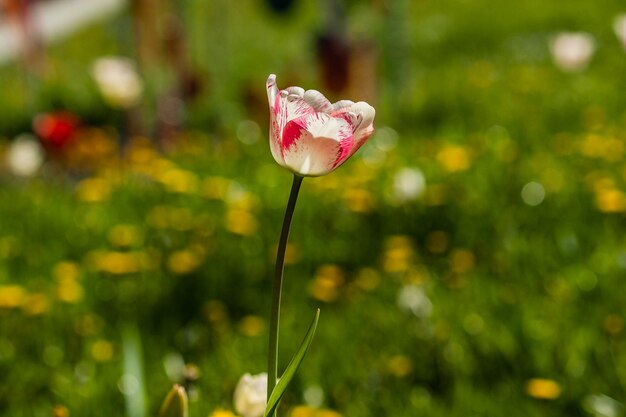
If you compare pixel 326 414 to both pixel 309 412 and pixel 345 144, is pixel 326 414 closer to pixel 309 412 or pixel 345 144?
pixel 309 412

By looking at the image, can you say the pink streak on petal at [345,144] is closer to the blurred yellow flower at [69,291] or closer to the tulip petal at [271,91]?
the tulip petal at [271,91]

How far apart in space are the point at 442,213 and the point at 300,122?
5.86ft

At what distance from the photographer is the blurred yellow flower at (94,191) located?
3.00m

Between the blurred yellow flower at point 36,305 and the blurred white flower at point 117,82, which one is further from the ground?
the blurred white flower at point 117,82

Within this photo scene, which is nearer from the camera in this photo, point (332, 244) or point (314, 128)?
point (314, 128)

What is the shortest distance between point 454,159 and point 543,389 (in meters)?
1.46

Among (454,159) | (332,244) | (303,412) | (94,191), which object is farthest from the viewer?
(94,191)

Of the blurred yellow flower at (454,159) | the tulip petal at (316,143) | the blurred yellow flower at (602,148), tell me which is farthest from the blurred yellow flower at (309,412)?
the blurred yellow flower at (602,148)

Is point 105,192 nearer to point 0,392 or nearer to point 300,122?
point 0,392

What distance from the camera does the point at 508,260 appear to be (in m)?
2.21

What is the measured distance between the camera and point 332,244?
2.44 meters

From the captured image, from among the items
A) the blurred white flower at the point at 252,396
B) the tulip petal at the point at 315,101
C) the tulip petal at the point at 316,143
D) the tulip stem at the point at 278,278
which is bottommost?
the blurred white flower at the point at 252,396

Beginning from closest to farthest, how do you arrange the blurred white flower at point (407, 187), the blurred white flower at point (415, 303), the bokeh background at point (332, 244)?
the bokeh background at point (332, 244), the blurred white flower at point (415, 303), the blurred white flower at point (407, 187)

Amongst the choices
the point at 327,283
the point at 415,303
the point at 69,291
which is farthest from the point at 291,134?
the point at 69,291
